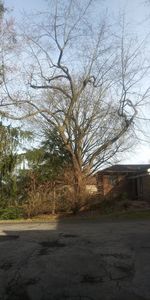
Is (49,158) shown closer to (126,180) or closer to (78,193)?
(78,193)

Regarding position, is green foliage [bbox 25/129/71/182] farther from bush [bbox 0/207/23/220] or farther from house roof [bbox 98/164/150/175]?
house roof [bbox 98/164/150/175]

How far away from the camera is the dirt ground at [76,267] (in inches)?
356

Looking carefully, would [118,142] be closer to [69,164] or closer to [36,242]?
[69,164]

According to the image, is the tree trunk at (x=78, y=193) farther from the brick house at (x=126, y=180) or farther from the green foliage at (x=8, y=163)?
the brick house at (x=126, y=180)

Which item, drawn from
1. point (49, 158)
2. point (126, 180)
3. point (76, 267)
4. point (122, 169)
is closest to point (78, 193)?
point (49, 158)

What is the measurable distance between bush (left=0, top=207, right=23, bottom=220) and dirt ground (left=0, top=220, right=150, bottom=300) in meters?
10.7

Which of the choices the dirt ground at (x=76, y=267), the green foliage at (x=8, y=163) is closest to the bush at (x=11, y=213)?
the green foliage at (x=8, y=163)

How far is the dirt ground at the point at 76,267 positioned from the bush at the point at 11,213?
1067cm

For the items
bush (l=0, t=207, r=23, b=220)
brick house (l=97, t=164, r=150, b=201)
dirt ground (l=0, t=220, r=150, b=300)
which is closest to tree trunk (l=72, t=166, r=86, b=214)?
bush (l=0, t=207, r=23, b=220)

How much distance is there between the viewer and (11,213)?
1019 inches

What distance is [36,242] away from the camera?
13.8 metres

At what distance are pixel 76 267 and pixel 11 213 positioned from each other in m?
15.8

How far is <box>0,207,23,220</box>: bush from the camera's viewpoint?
25.7 m

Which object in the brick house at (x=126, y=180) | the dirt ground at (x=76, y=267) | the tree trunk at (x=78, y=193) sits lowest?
the dirt ground at (x=76, y=267)
